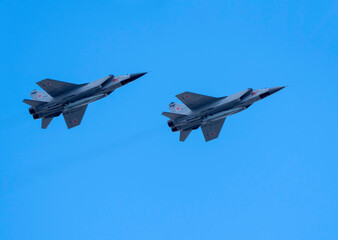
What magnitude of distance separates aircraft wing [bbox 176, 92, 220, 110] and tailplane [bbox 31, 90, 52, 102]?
13.3 metres

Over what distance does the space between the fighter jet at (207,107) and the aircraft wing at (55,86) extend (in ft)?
32.3

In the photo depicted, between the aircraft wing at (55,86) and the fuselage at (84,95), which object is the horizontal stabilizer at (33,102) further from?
the aircraft wing at (55,86)

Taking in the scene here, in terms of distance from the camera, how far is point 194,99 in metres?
74.8

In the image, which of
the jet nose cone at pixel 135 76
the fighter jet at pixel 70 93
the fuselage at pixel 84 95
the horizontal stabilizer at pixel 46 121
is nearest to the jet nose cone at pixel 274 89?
the jet nose cone at pixel 135 76

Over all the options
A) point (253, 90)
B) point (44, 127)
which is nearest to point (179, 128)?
point (253, 90)

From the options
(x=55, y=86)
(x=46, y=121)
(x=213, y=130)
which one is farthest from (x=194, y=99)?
(x=46, y=121)

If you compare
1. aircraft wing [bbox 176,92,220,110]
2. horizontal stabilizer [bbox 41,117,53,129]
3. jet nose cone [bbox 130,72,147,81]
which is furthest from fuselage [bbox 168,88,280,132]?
horizontal stabilizer [bbox 41,117,53,129]

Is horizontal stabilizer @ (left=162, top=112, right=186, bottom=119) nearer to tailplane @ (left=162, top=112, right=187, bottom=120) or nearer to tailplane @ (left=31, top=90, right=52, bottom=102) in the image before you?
tailplane @ (left=162, top=112, right=187, bottom=120)

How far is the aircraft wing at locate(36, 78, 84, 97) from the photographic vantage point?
7481 cm

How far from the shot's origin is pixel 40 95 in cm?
7694

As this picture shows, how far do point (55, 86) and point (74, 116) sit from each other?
421 centimetres

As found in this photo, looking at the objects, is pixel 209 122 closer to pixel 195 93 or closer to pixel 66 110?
pixel 195 93

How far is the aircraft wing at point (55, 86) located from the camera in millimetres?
74812

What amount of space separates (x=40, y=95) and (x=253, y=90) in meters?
21.7
